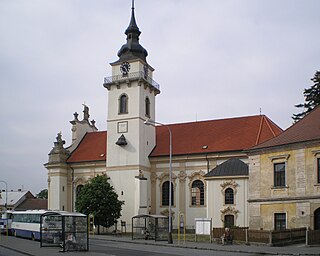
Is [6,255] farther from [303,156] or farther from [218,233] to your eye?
[303,156]

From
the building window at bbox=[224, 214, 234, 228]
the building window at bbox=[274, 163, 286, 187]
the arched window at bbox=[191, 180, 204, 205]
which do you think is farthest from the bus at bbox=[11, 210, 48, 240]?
the building window at bbox=[274, 163, 286, 187]

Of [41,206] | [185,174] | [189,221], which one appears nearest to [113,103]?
[185,174]

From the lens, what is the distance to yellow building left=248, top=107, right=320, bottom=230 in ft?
110

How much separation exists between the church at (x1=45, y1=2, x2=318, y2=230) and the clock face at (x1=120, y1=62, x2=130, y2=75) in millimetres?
121

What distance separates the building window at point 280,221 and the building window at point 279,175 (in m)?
2.30

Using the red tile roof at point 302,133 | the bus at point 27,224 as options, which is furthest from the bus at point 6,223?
the red tile roof at point 302,133

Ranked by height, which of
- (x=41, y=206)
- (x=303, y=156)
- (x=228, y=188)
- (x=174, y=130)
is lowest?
(x=41, y=206)

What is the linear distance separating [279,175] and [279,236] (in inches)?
249

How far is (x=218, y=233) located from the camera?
35.6 metres

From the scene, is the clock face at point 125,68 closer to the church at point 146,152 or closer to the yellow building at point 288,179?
the church at point 146,152

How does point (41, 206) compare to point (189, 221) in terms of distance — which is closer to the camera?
point (189, 221)

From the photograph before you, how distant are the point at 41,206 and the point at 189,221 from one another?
68.3 metres

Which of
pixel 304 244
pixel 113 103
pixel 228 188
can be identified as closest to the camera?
pixel 304 244

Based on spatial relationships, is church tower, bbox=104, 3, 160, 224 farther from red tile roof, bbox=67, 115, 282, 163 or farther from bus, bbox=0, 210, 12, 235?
bus, bbox=0, 210, 12, 235
